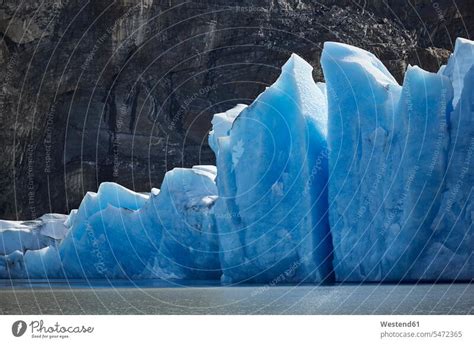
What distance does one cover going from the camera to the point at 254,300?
15578mm

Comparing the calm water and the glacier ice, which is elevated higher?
the glacier ice

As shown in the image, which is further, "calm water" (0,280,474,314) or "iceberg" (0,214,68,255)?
"iceberg" (0,214,68,255)

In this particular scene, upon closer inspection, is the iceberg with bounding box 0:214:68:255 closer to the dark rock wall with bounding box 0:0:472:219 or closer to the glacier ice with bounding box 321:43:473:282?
the dark rock wall with bounding box 0:0:472:219

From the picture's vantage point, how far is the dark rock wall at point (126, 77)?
41.8m

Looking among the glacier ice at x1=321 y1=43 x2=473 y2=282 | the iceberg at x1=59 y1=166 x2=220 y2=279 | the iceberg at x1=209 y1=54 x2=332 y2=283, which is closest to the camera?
the glacier ice at x1=321 y1=43 x2=473 y2=282

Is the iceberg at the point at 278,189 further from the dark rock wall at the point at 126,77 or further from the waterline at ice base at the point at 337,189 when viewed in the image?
the dark rock wall at the point at 126,77

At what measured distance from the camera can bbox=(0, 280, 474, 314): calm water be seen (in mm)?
13414

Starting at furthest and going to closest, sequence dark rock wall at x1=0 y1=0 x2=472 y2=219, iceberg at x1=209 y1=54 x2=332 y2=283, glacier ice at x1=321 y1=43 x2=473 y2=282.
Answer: dark rock wall at x1=0 y1=0 x2=472 y2=219 < iceberg at x1=209 y1=54 x2=332 y2=283 < glacier ice at x1=321 y1=43 x2=473 y2=282

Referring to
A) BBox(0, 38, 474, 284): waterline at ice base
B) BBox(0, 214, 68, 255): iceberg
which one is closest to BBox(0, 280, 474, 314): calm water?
BBox(0, 38, 474, 284): waterline at ice base

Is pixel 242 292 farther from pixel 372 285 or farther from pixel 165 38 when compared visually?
pixel 165 38

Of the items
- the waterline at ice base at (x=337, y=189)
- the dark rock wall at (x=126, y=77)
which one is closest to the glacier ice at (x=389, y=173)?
the waterline at ice base at (x=337, y=189)

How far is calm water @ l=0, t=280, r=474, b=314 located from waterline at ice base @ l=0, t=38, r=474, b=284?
111 cm

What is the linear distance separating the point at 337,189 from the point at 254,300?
433 cm
